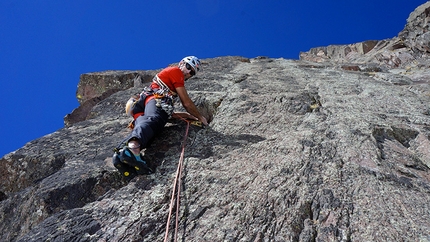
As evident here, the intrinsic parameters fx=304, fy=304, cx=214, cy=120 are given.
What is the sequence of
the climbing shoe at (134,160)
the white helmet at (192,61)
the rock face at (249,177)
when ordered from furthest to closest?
the white helmet at (192,61) → the climbing shoe at (134,160) → the rock face at (249,177)

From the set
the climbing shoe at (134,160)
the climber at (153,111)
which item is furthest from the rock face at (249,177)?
the climber at (153,111)

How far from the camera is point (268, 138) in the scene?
18.6 ft

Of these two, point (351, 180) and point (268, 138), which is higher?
point (268, 138)

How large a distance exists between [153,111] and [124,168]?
1302 mm

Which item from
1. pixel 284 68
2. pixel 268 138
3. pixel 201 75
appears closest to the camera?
pixel 268 138

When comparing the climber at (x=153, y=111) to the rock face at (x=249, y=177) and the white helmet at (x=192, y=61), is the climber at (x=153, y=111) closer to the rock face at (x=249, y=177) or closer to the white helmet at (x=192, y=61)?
the white helmet at (x=192, y=61)

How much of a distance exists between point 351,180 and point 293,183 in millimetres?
803

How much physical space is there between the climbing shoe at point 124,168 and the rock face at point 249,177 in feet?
0.56

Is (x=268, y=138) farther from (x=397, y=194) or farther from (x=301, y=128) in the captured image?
(x=397, y=194)

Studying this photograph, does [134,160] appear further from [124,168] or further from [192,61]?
[192,61]

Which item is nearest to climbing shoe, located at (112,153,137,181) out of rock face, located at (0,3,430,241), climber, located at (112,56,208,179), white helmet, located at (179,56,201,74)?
climber, located at (112,56,208,179)

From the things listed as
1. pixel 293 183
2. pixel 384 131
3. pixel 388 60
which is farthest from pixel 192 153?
pixel 388 60

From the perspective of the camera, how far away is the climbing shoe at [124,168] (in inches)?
177

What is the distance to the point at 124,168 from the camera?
4.60 meters
